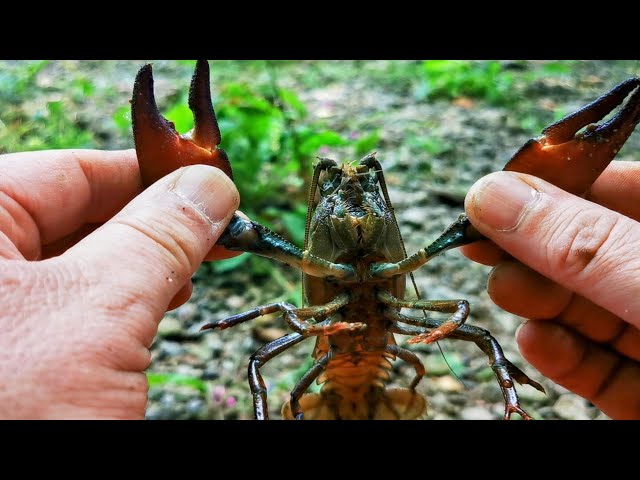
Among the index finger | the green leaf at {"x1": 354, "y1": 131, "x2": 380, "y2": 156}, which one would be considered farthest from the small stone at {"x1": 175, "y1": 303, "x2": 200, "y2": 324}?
the green leaf at {"x1": 354, "y1": 131, "x2": 380, "y2": 156}

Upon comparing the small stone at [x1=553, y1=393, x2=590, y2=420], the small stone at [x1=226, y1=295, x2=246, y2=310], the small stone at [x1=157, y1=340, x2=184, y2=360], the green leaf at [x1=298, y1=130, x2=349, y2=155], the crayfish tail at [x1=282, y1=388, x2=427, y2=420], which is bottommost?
the small stone at [x1=553, y1=393, x2=590, y2=420]

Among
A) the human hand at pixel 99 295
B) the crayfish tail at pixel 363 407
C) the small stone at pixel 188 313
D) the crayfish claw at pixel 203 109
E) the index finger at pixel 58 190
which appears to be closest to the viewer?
the human hand at pixel 99 295

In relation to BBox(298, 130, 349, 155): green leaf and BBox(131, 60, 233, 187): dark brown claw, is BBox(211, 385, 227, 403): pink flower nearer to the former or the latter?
BBox(131, 60, 233, 187): dark brown claw

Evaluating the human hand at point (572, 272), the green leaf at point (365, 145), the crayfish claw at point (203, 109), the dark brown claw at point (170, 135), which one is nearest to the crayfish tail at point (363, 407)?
the human hand at point (572, 272)

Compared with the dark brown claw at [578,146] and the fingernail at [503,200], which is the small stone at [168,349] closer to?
the fingernail at [503,200]

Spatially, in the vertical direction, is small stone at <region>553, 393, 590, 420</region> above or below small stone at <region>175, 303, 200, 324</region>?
below
